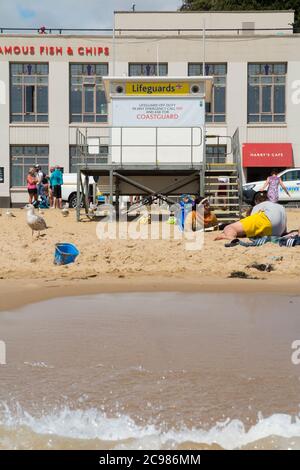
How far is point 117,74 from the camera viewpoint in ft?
124

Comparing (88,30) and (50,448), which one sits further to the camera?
(88,30)

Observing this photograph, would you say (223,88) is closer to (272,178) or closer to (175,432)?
(272,178)

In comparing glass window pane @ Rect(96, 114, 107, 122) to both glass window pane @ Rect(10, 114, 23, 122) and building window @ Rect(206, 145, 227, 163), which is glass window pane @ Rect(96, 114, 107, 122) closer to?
glass window pane @ Rect(10, 114, 23, 122)

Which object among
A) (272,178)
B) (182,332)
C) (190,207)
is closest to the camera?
(182,332)

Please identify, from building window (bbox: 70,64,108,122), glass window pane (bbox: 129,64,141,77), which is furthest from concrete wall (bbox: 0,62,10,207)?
glass window pane (bbox: 129,64,141,77)

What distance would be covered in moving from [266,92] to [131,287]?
30284 mm

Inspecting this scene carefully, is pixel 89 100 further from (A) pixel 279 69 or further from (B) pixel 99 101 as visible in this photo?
(A) pixel 279 69

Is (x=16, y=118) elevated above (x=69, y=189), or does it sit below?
above

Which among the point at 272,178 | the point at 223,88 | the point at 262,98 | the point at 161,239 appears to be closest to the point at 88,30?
the point at 223,88

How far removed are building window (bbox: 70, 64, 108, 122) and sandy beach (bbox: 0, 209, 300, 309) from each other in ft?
83.7

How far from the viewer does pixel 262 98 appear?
124 ft

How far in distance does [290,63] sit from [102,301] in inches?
1263

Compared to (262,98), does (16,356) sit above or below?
below

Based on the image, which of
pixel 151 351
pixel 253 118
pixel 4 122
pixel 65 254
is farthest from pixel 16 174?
pixel 151 351
